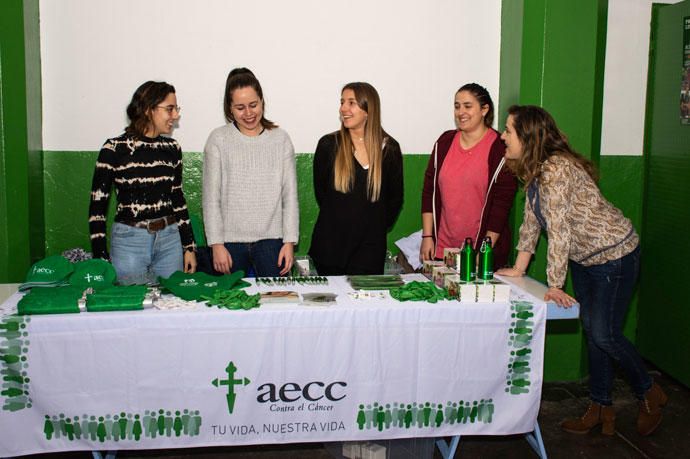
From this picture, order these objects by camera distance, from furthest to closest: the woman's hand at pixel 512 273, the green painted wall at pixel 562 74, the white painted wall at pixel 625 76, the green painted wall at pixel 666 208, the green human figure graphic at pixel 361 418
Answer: the white painted wall at pixel 625 76 < the green painted wall at pixel 666 208 < the green painted wall at pixel 562 74 < the woman's hand at pixel 512 273 < the green human figure graphic at pixel 361 418

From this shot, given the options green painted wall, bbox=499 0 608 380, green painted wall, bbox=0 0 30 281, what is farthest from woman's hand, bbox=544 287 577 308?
green painted wall, bbox=0 0 30 281

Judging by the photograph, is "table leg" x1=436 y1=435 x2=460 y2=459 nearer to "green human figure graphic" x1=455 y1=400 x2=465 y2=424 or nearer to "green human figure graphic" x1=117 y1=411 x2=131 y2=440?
"green human figure graphic" x1=455 y1=400 x2=465 y2=424

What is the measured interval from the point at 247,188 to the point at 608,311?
1836 mm

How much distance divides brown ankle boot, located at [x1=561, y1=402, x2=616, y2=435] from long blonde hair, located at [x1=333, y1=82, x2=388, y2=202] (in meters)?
1.54

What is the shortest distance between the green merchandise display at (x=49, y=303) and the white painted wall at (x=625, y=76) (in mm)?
3384

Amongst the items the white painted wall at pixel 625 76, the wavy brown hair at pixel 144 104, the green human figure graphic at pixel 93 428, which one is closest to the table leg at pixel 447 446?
the green human figure graphic at pixel 93 428

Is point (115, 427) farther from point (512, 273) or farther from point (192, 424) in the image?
point (512, 273)

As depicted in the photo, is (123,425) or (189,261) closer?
(123,425)

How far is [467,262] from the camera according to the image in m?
2.85

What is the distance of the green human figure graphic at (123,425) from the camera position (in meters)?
2.66

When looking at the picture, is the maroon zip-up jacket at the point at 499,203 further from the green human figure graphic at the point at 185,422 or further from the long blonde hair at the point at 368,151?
the green human figure graphic at the point at 185,422

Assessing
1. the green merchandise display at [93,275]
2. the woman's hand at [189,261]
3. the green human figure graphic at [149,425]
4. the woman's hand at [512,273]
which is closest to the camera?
the green human figure graphic at [149,425]

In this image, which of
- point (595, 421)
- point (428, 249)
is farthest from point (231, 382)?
point (595, 421)

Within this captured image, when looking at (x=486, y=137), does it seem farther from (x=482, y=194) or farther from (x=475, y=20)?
(x=475, y=20)
